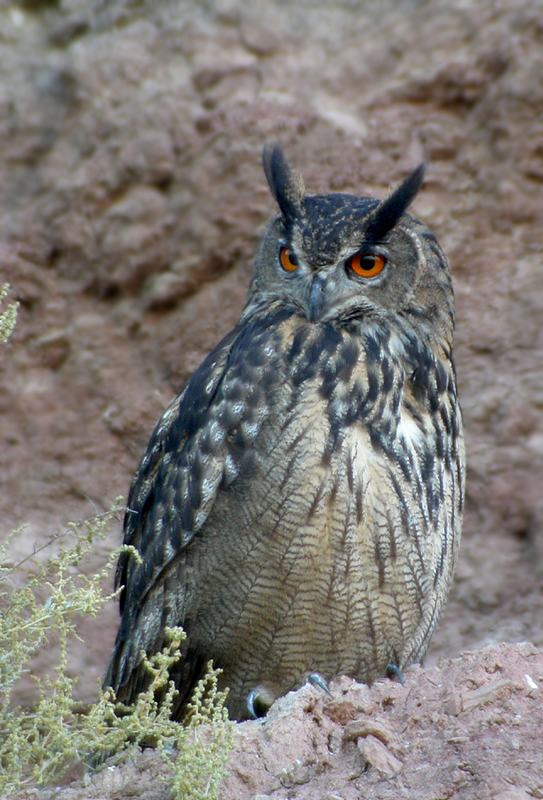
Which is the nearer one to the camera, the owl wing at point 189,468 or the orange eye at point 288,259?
the owl wing at point 189,468

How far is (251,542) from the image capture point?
2.48 meters

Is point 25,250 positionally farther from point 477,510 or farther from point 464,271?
point 477,510

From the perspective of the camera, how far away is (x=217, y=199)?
4613 mm

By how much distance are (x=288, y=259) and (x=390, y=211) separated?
1.21 feet

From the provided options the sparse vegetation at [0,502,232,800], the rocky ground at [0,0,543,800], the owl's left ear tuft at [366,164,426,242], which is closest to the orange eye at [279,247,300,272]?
the owl's left ear tuft at [366,164,426,242]

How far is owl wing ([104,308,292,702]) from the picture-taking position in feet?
8.38

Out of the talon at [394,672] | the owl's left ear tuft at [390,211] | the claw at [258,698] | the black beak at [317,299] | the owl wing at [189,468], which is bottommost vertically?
the claw at [258,698]

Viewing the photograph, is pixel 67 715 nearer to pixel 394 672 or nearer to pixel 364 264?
pixel 394 672

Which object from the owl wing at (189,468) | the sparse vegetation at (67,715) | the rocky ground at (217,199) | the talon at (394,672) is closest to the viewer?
the sparse vegetation at (67,715)

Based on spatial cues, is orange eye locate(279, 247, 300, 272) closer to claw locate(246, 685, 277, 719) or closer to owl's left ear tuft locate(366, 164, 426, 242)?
owl's left ear tuft locate(366, 164, 426, 242)

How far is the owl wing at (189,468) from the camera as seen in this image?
2.55 meters

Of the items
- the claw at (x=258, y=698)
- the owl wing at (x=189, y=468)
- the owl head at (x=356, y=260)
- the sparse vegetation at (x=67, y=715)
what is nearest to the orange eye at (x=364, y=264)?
the owl head at (x=356, y=260)

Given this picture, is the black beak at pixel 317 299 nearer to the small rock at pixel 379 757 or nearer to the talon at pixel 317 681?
the talon at pixel 317 681

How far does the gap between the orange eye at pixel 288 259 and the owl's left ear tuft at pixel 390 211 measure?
25cm
